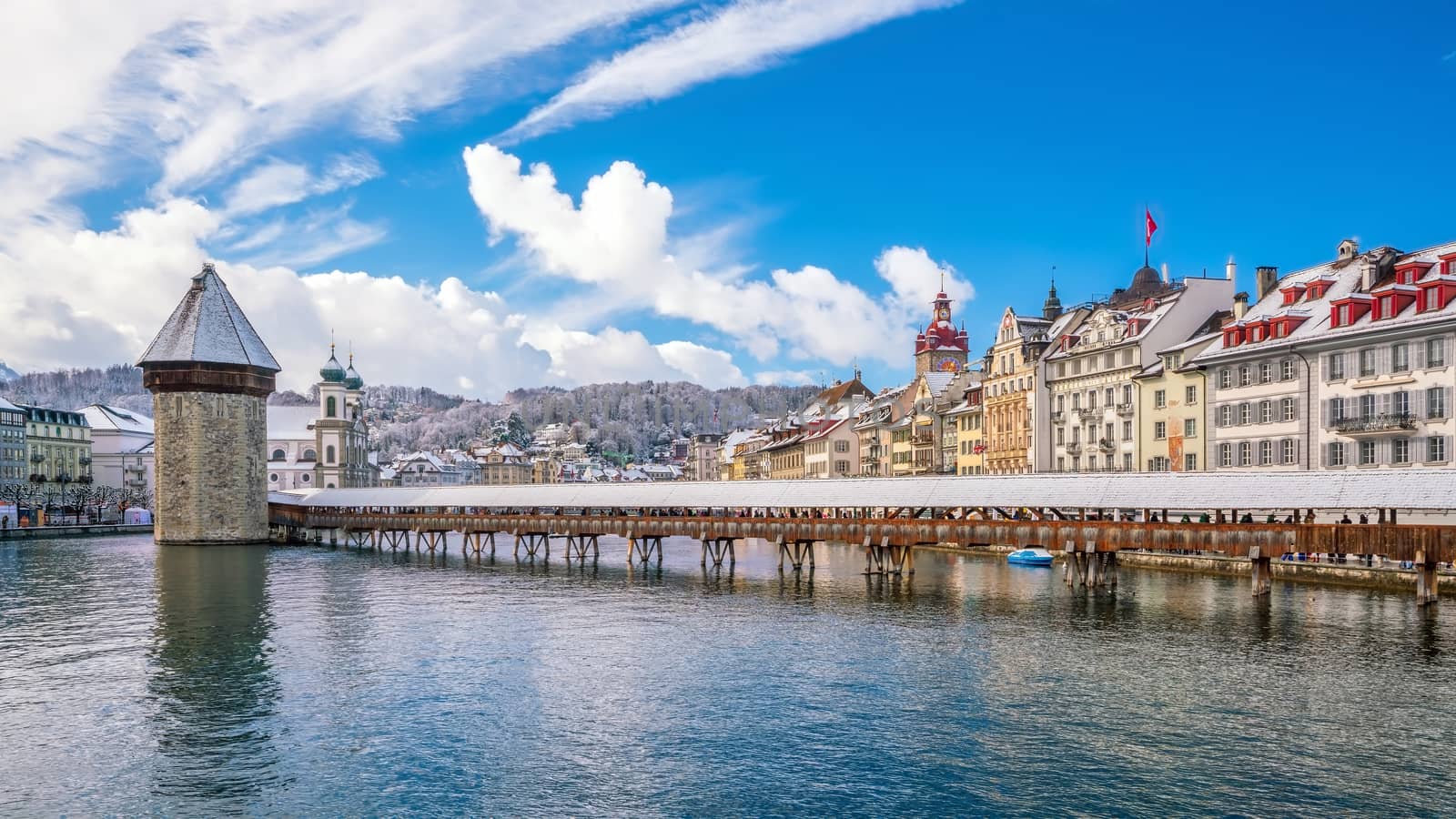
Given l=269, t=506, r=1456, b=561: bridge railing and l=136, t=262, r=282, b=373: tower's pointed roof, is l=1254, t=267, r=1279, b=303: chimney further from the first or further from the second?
l=136, t=262, r=282, b=373: tower's pointed roof

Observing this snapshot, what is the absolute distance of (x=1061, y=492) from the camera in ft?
143

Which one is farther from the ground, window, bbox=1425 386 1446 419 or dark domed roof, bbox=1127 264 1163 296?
dark domed roof, bbox=1127 264 1163 296

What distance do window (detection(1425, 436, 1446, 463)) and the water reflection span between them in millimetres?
39490

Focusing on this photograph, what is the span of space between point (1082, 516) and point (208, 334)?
6225 cm

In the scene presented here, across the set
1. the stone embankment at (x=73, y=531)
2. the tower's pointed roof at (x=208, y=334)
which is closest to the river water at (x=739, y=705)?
the tower's pointed roof at (x=208, y=334)

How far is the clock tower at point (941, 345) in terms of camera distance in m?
105

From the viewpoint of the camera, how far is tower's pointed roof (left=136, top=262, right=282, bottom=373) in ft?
258

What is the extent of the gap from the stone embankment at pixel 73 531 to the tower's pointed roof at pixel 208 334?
22.8 meters

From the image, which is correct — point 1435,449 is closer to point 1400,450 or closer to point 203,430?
point 1400,450

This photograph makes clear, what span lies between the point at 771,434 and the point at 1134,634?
323 feet

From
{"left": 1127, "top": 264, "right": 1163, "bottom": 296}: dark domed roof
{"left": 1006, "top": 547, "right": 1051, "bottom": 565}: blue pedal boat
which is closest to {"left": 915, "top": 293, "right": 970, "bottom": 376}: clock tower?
{"left": 1127, "top": 264, "right": 1163, "bottom": 296}: dark domed roof

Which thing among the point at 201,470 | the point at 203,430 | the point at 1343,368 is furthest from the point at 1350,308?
the point at 201,470

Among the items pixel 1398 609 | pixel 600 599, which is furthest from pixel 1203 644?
pixel 600 599

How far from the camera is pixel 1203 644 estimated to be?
96.3 ft
